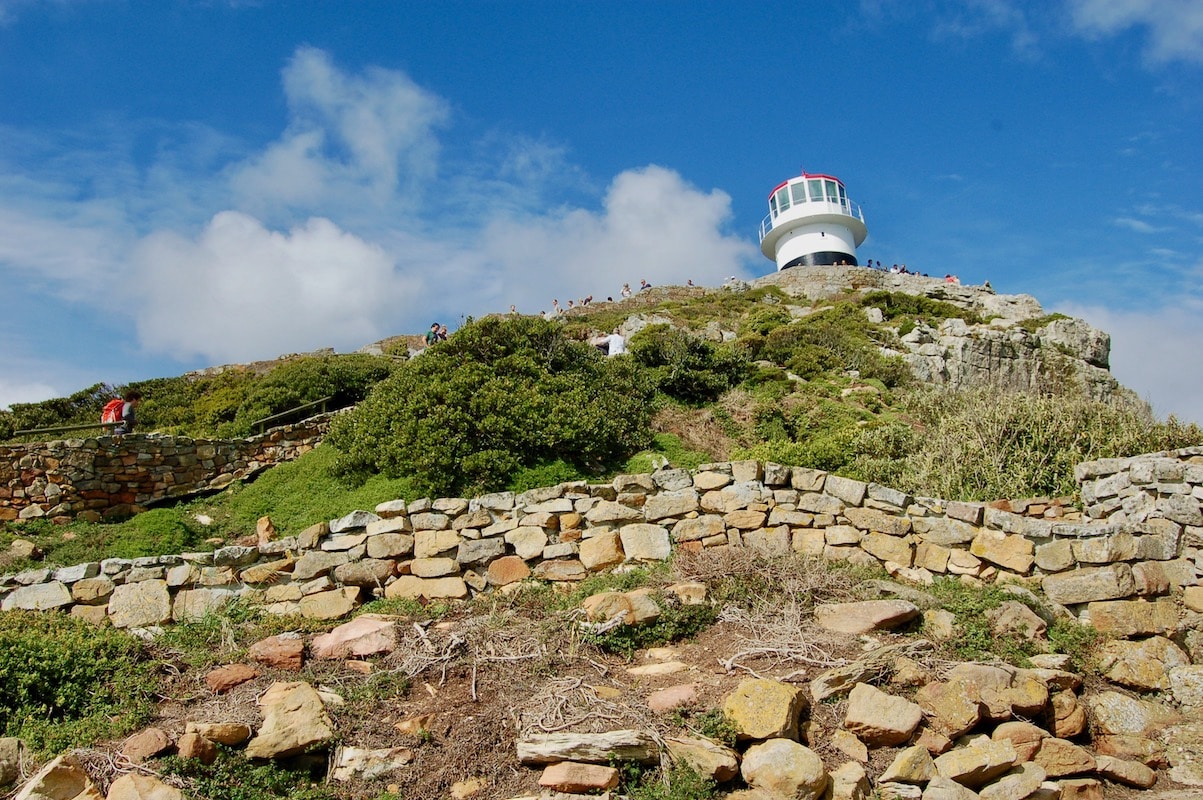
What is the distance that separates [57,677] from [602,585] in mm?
4353

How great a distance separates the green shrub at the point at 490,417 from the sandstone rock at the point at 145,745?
5870 millimetres

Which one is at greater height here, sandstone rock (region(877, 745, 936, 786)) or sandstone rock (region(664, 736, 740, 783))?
sandstone rock (region(664, 736, 740, 783))

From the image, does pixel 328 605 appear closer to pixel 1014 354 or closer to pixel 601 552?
pixel 601 552

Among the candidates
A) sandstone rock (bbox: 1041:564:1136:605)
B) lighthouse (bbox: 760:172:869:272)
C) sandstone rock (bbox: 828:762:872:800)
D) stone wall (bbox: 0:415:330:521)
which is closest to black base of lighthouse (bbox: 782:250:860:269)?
lighthouse (bbox: 760:172:869:272)

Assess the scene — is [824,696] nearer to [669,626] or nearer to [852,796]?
[852,796]

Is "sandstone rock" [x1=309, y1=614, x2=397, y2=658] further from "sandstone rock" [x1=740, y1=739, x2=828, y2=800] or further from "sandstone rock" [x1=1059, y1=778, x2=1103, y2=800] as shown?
"sandstone rock" [x1=1059, y1=778, x2=1103, y2=800]

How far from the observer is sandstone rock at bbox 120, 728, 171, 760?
4758mm

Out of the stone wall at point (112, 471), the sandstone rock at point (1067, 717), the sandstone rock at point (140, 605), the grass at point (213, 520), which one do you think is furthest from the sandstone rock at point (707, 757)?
the stone wall at point (112, 471)

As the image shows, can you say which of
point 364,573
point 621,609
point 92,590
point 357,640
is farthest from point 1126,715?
point 92,590

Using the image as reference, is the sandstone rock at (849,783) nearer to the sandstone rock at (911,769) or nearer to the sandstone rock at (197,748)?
the sandstone rock at (911,769)

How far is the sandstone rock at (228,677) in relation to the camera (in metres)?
5.82

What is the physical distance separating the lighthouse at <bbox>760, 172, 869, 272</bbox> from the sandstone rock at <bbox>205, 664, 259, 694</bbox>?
41042mm

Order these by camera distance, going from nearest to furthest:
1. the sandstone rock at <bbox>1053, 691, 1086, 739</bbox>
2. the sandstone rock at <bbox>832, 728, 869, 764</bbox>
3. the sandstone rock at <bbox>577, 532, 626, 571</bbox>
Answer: the sandstone rock at <bbox>832, 728, 869, 764</bbox>, the sandstone rock at <bbox>1053, 691, 1086, 739</bbox>, the sandstone rock at <bbox>577, 532, 626, 571</bbox>

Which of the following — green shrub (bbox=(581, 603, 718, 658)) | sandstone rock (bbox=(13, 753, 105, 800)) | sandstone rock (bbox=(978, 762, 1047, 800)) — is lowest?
sandstone rock (bbox=(978, 762, 1047, 800))
